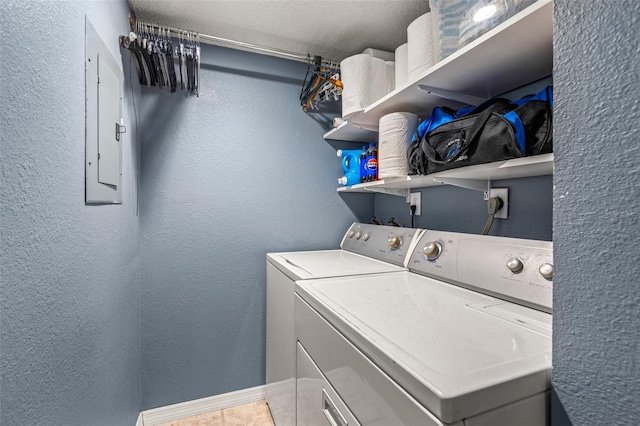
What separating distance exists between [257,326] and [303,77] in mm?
1764

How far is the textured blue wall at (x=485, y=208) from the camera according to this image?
1.13m

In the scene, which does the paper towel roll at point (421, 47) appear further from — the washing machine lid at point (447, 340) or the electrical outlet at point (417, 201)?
the washing machine lid at point (447, 340)

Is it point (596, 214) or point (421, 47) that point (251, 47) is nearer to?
point (421, 47)

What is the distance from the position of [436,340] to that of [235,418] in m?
1.70

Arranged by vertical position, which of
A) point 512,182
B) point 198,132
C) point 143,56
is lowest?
point 512,182

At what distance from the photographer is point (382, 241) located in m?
1.68

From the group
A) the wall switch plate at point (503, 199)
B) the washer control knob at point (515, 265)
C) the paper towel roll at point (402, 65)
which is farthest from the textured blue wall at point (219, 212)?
the washer control knob at point (515, 265)

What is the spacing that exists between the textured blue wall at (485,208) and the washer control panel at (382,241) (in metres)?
0.24

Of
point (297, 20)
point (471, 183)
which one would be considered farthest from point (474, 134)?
point (297, 20)

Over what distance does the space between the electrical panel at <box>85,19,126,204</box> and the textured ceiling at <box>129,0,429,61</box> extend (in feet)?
1.92

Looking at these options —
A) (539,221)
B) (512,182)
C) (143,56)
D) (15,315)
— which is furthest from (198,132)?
(539,221)

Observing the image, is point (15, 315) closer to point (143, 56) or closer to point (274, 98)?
point (143, 56)

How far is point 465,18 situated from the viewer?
101 cm

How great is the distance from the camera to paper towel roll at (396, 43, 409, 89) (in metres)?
1.47
